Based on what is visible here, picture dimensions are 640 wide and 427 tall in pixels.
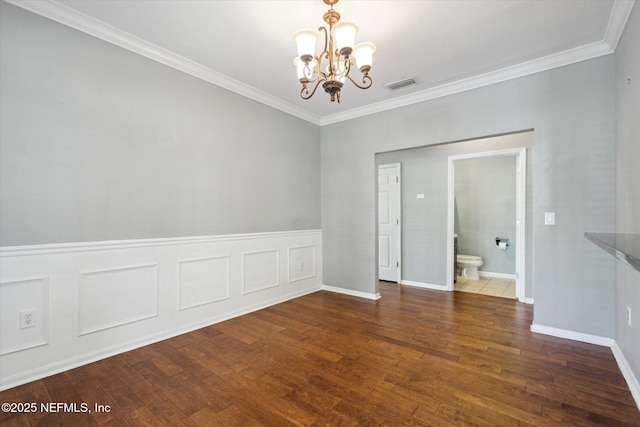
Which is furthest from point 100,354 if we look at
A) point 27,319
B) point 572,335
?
point 572,335

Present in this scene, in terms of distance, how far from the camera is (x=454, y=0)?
6.86ft

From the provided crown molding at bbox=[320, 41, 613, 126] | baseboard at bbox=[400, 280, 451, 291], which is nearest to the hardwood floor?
baseboard at bbox=[400, 280, 451, 291]

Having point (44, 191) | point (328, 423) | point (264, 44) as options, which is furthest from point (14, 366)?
point (264, 44)

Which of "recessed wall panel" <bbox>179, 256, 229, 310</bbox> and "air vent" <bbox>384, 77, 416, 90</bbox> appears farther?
"air vent" <bbox>384, 77, 416, 90</bbox>

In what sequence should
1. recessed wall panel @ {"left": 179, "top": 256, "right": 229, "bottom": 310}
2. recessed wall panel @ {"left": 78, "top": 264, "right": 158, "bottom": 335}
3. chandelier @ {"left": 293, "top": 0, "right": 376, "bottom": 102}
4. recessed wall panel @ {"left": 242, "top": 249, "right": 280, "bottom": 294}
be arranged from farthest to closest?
recessed wall panel @ {"left": 242, "top": 249, "right": 280, "bottom": 294}, recessed wall panel @ {"left": 179, "top": 256, "right": 229, "bottom": 310}, recessed wall panel @ {"left": 78, "top": 264, "right": 158, "bottom": 335}, chandelier @ {"left": 293, "top": 0, "right": 376, "bottom": 102}

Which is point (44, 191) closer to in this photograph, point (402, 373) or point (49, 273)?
point (49, 273)

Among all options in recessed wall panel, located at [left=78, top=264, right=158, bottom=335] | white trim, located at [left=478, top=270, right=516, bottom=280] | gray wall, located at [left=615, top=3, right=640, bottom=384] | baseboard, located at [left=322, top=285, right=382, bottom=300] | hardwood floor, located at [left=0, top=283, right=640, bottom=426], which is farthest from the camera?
white trim, located at [left=478, top=270, right=516, bottom=280]

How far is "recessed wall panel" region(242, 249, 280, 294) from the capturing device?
3.57 meters

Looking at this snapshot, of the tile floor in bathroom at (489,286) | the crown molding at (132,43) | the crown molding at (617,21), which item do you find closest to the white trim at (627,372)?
the tile floor in bathroom at (489,286)

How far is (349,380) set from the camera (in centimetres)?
210

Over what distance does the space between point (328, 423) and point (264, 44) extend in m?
2.93

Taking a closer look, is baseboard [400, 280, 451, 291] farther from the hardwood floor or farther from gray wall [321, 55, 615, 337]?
gray wall [321, 55, 615, 337]

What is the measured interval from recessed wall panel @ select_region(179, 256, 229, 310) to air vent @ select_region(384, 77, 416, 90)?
2.76 m

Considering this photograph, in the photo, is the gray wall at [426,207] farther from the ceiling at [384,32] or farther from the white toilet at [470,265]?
→ the ceiling at [384,32]
